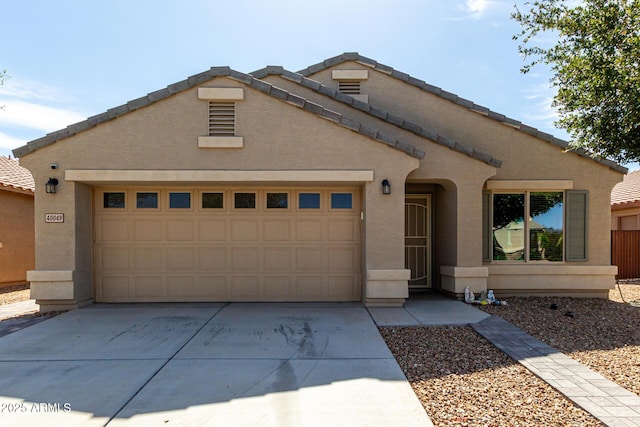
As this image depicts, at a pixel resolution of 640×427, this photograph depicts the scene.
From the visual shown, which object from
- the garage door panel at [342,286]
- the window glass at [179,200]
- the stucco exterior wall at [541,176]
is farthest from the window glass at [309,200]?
the window glass at [179,200]

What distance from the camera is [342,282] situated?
9.17m

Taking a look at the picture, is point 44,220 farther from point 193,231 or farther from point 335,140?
point 335,140

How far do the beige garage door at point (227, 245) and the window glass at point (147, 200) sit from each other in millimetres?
21

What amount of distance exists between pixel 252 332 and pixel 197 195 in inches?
150

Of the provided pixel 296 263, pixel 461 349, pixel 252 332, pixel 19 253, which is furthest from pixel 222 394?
pixel 19 253

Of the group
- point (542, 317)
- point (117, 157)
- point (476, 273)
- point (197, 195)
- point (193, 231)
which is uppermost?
→ point (117, 157)

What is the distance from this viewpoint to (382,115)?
9.80 m

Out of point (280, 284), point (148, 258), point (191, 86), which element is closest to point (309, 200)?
point (280, 284)

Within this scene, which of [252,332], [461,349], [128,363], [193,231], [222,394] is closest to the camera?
[222,394]

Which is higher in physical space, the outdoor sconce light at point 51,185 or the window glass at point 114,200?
the outdoor sconce light at point 51,185

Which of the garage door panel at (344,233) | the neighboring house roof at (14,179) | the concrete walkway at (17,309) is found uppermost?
the neighboring house roof at (14,179)

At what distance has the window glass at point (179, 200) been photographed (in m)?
9.15

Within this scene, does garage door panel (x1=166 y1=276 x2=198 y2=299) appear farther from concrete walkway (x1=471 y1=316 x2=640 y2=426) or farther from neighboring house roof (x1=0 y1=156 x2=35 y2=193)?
neighboring house roof (x1=0 y1=156 x2=35 y2=193)

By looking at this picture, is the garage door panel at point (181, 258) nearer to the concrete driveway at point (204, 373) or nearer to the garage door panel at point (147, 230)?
the garage door panel at point (147, 230)
